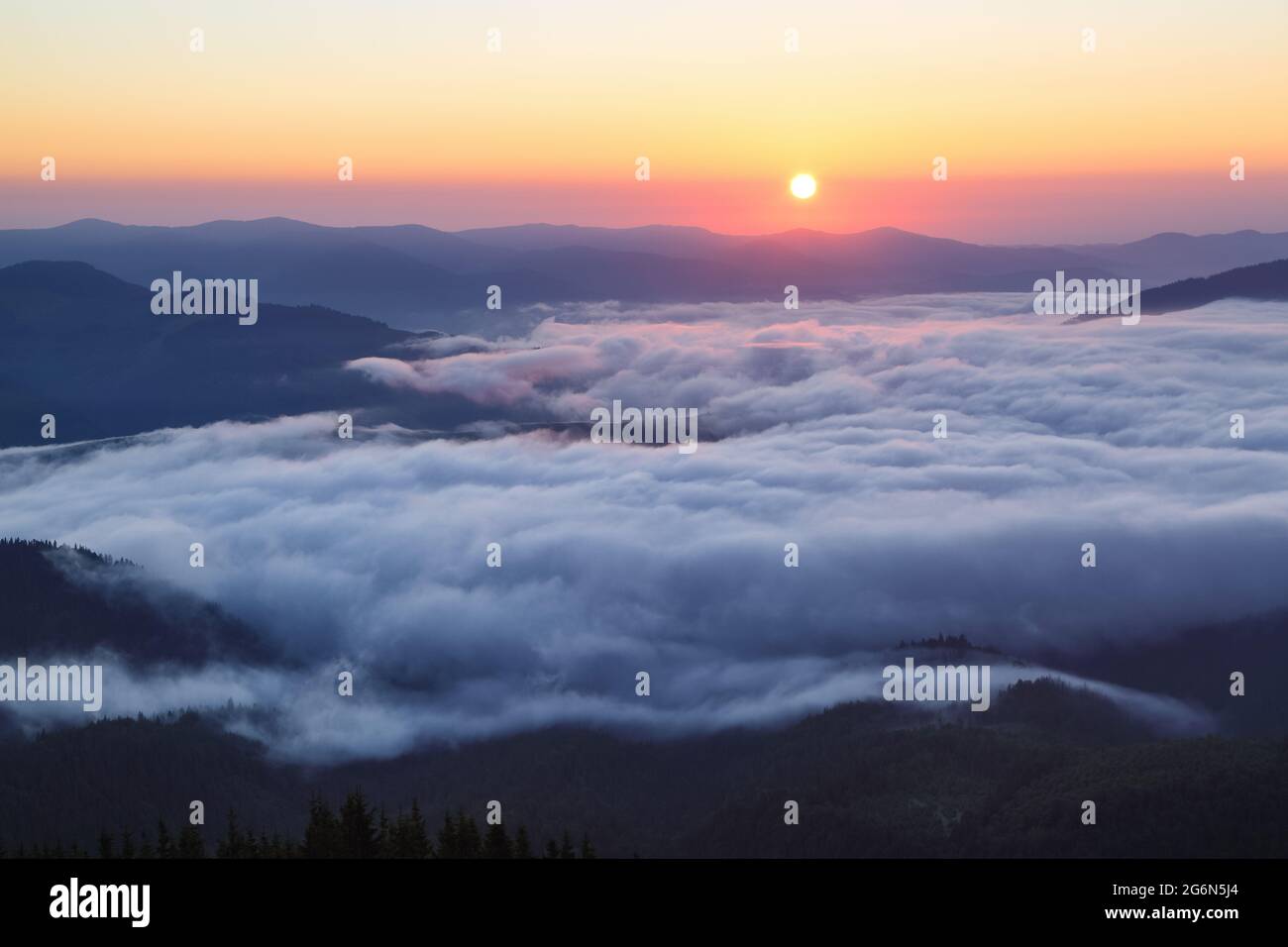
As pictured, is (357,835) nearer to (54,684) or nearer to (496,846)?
(496,846)

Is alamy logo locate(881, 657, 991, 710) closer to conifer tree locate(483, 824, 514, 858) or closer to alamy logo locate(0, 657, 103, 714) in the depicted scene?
conifer tree locate(483, 824, 514, 858)

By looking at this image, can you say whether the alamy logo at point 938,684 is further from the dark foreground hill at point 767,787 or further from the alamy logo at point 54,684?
the alamy logo at point 54,684

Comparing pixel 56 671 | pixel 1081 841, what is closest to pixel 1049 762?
pixel 1081 841

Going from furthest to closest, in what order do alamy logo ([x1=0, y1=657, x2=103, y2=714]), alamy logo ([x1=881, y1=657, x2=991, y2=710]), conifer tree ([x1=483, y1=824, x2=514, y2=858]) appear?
alamy logo ([x1=0, y1=657, x2=103, y2=714]) → alamy logo ([x1=881, y1=657, x2=991, y2=710]) → conifer tree ([x1=483, y1=824, x2=514, y2=858])

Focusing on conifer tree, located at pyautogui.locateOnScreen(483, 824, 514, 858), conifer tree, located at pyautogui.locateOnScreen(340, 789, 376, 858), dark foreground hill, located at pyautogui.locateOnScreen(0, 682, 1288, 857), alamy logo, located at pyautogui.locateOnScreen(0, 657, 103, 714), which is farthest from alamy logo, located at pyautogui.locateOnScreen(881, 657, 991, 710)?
alamy logo, located at pyautogui.locateOnScreen(0, 657, 103, 714)

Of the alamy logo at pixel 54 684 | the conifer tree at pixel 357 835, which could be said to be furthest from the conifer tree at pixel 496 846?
the alamy logo at pixel 54 684

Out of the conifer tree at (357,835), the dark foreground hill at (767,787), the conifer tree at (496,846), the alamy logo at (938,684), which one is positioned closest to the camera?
the conifer tree at (357,835)
